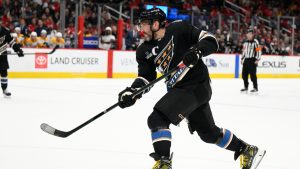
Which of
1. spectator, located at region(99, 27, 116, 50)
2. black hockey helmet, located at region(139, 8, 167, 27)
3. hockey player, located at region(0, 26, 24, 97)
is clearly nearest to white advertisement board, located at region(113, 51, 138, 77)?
spectator, located at region(99, 27, 116, 50)

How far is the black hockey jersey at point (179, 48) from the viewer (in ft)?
11.1

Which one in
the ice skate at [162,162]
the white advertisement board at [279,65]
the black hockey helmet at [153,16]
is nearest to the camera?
the ice skate at [162,162]

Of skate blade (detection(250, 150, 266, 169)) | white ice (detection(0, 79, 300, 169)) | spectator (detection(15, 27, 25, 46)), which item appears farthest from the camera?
spectator (detection(15, 27, 25, 46))

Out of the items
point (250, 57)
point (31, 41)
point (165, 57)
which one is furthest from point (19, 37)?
point (165, 57)

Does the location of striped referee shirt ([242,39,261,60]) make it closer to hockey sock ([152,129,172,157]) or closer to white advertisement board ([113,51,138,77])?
white advertisement board ([113,51,138,77])

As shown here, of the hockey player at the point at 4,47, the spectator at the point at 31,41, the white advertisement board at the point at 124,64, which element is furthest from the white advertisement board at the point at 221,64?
the hockey player at the point at 4,47

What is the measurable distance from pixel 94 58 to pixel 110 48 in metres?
0.69

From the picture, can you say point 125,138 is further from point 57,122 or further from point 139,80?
point 139,80

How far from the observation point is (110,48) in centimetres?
1429

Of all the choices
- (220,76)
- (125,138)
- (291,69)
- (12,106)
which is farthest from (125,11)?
(125,138)

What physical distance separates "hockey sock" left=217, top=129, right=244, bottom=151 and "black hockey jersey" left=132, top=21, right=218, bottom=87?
1.35ft

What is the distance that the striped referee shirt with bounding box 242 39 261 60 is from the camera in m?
10.9

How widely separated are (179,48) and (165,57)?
0.35ft

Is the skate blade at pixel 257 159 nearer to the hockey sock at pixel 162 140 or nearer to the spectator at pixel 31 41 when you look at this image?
the hockey sock at pixel 162 140
